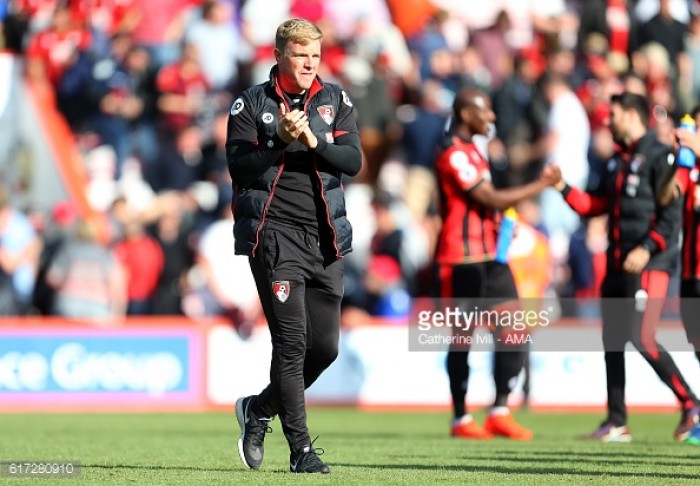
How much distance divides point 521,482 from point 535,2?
46.7 ft

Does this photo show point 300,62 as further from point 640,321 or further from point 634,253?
point 640,321

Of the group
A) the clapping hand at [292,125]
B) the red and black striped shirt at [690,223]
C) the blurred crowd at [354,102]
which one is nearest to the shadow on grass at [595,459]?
the red and black striped shirt at [690,223]

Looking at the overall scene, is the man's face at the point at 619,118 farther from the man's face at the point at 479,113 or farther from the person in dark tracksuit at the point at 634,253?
the man's face at the point at 479,113

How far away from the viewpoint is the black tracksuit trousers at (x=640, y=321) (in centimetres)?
1205

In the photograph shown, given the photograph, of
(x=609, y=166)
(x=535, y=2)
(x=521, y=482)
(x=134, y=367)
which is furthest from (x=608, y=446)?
(x=535, y=2)

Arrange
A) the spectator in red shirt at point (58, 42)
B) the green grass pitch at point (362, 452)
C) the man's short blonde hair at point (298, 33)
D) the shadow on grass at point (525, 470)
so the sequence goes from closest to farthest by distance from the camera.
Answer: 1. the man's short blonde hair at point (298, 33)
2. the green grass pitch at point (362, 452)
3. the shadow on grass at point (525, 470)
4. the spectator in red shirt at point (58, 42)

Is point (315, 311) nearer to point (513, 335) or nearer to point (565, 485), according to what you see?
point (565, 485)

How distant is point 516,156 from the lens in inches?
777

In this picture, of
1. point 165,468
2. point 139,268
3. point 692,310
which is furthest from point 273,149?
point 139,268

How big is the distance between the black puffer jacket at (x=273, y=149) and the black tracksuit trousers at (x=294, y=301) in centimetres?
11

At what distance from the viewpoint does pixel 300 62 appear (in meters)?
8.34

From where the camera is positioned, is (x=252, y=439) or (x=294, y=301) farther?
(x=252, y=439)

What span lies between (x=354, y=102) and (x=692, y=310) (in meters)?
9.12

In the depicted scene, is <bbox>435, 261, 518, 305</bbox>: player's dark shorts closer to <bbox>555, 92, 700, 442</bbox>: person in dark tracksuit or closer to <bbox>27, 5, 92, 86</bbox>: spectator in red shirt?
<bbox>555, 92, 700, 442</bbox>: person in dark tracksuit
